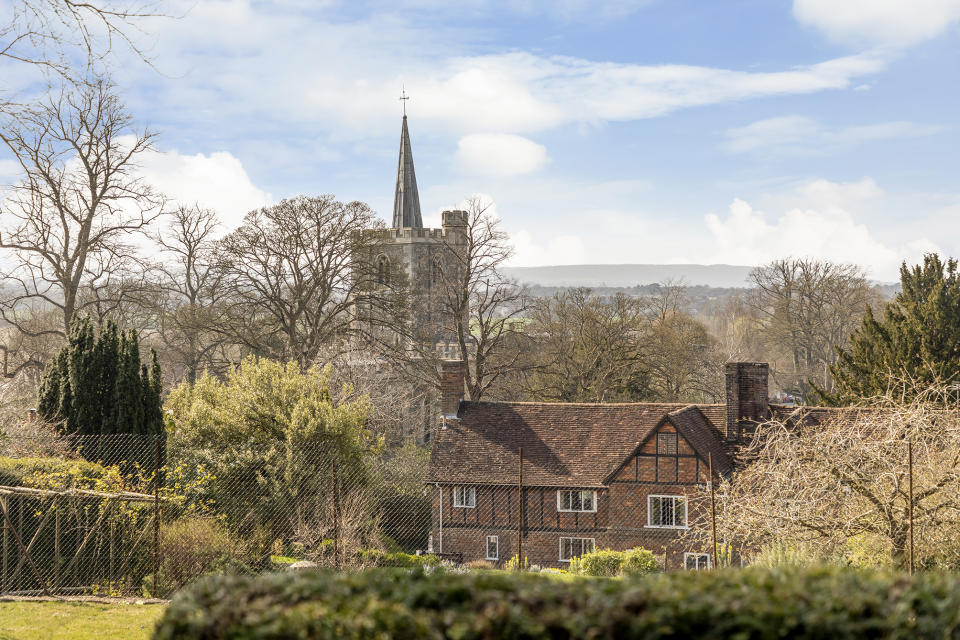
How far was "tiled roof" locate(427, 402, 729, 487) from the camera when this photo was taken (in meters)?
24.6

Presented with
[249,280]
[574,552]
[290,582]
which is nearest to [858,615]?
[290,582]

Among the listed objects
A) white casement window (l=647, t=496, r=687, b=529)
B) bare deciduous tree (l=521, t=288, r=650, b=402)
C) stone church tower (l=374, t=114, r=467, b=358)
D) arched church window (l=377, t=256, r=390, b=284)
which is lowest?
white casement window (l=647, t=496, r=687, b=529)

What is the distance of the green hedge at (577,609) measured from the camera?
4.46 metres

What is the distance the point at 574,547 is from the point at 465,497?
355cm

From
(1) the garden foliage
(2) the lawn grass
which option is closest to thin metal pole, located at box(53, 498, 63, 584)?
(2) the lawn grass

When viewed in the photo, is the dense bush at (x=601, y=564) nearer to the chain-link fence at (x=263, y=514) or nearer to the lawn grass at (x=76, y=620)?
the chain-link fence at (x=263, y=514)

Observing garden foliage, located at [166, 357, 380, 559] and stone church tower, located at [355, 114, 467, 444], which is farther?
stone church tower, located at [355, 114, 467, 444]

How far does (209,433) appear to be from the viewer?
20.1 metres

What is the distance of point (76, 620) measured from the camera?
380 inches

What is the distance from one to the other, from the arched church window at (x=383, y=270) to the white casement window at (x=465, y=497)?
12487 millimetres

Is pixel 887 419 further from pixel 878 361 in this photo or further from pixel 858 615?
pixel 878 361

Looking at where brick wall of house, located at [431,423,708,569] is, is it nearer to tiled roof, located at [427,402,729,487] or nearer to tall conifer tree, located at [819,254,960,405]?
tiled roof, located at [427,402,729,487]

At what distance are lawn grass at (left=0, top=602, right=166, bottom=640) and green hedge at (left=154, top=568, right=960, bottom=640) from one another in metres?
4.34

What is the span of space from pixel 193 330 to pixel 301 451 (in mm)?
15725
